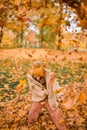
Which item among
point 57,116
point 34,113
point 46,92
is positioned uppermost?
point 46,92

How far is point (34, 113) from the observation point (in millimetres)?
7598

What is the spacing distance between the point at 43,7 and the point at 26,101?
7.02 meters

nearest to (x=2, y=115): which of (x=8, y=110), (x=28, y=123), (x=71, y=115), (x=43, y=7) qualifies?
(x=8, y=110)

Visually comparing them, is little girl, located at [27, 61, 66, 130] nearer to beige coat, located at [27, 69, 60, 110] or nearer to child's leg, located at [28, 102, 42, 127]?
beige coat, located at [27, 69, 60, 110]

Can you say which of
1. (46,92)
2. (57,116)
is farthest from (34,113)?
(46,92)

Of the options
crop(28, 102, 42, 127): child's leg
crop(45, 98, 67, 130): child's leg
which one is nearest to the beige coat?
crop(45, 98, 67, 130): child's leg

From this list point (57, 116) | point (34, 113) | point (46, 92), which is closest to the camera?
point (46, 92)

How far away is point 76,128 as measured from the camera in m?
7.65

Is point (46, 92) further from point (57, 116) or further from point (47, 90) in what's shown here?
point (57, 116)

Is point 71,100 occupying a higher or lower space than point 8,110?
higher

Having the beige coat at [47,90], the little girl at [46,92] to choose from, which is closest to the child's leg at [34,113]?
the little girl at [46,92]

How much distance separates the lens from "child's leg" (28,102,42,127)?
23.9ft

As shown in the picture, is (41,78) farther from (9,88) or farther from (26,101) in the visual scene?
(9,88)

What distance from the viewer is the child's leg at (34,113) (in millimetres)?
7285
